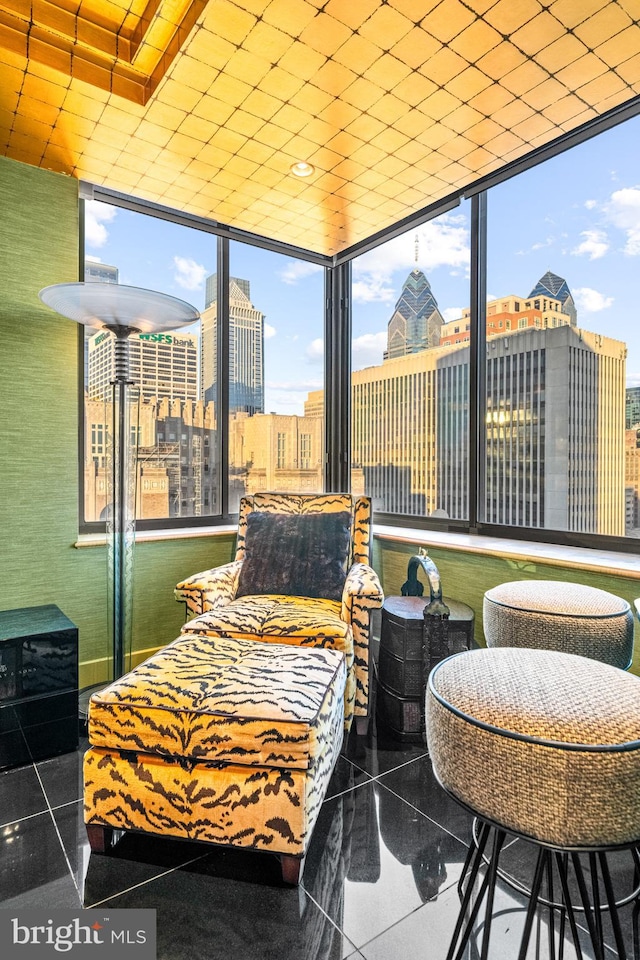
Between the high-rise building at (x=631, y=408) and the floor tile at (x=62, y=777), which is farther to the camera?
the high-rise building at (x=631, y=408)

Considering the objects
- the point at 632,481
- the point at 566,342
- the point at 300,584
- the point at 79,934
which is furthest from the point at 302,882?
the point at 566,342

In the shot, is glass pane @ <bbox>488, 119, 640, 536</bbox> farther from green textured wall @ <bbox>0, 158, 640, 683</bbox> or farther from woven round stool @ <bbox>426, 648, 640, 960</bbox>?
woven round stool @ <bbox>426, 648, 640, 960</bbox>

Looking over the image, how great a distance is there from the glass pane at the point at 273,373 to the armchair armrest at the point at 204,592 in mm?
1010

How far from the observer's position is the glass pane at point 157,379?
277cm

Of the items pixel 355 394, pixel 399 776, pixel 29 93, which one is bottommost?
pixel 399 776

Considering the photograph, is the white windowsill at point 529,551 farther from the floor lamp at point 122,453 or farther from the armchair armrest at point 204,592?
the floor lamp at point 122,453

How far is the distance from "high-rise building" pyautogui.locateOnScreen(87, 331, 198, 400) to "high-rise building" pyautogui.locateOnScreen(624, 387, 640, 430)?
7.49ft

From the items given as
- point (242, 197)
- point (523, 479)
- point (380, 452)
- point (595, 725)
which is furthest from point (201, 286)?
point (595, 725)

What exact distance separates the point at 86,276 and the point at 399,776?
2.79m

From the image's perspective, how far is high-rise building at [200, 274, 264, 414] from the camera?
3217 millimetres

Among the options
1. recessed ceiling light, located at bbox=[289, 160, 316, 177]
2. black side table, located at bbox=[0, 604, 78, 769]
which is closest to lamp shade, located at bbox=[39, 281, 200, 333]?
recessed ceiling light, located at bbox=[289, 160, 316, 177]

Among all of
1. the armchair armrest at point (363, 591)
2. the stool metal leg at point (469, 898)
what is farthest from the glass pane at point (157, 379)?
the stool metal leg at point (469, 898)

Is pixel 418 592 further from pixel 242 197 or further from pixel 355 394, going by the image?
pixel 242 197

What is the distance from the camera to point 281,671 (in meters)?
1.65
